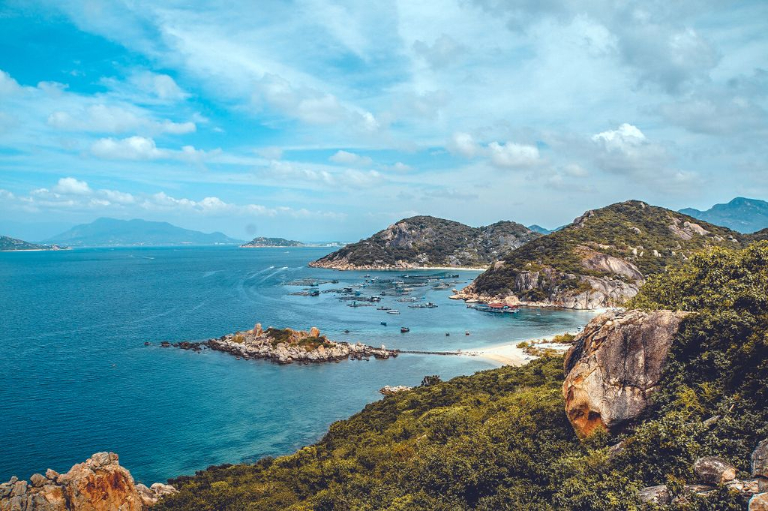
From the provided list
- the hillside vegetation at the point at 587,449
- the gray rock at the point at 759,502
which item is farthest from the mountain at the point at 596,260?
the gray rock at the point at 759,502

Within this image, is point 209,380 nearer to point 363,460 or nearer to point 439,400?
point 439,400

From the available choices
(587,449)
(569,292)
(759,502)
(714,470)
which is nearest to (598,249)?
(569,292)

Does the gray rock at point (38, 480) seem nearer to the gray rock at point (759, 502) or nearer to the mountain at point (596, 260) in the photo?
the gray rock at point (759, 502)

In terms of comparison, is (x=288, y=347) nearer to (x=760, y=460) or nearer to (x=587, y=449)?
(x=587, y=449)

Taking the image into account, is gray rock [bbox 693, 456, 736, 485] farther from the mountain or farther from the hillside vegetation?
the mountain

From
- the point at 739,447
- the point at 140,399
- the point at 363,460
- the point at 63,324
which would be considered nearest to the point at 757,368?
the point at 739,447

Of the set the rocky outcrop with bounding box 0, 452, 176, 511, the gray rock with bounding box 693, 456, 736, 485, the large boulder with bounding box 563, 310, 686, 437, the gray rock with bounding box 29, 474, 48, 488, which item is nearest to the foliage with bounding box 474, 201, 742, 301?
the large boulder with bounding box 563, 310, 686, 437
